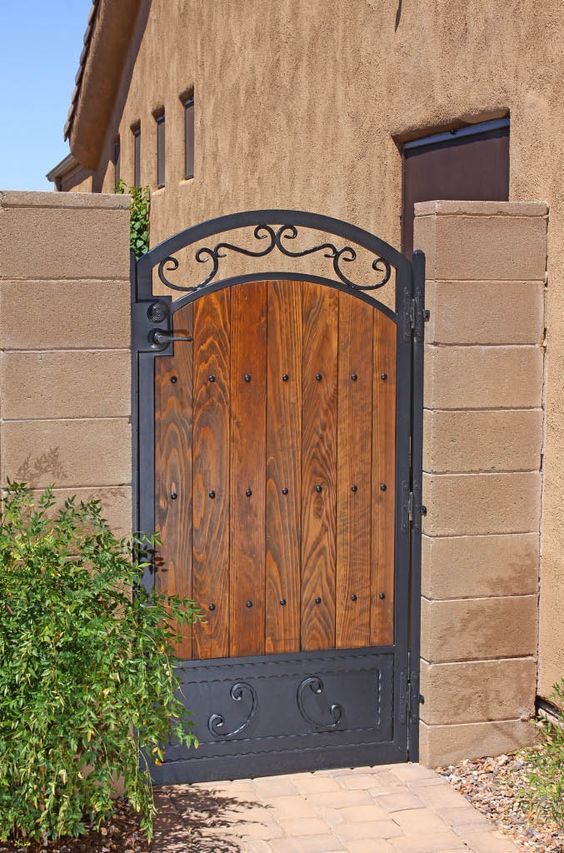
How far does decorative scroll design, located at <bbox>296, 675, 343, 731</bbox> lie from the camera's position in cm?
609

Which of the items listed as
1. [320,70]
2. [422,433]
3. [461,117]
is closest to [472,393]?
[422,433]

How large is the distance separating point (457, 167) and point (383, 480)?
2.17m

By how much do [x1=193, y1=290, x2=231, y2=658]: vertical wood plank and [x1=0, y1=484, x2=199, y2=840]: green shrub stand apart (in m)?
0.61

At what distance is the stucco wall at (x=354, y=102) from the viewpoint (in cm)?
604

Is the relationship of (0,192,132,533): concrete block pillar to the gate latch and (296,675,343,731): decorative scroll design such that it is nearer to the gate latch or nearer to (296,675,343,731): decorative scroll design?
the gate latch

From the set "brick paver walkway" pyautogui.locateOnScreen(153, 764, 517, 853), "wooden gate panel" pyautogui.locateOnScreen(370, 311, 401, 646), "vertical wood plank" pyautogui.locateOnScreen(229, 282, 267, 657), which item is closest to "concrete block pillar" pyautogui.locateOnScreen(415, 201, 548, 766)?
"wooden gate panel" pyautogui.locateOnScreen(370, 311, 401, 646)

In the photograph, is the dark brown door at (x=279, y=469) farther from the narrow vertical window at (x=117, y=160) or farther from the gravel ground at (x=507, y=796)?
the narrow vertical window at (x=117, y=160)

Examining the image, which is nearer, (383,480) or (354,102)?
(383,480)

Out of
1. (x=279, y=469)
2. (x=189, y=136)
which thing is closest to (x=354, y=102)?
(x=279, y=469)

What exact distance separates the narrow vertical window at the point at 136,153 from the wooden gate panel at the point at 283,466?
1073 cm

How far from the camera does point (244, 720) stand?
6.01m

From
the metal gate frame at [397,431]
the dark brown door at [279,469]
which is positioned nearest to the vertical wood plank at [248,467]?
the dark brown door at [279,469]

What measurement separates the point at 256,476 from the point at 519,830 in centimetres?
211

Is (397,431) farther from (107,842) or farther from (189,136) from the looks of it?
(189,136)
